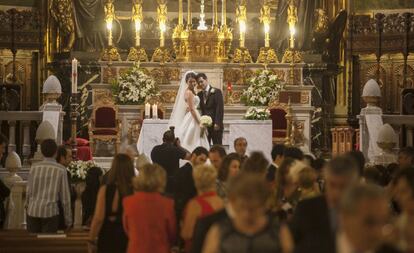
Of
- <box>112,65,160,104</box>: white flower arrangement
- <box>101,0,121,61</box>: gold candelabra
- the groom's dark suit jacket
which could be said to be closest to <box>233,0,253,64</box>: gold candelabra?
<box>112,65,160,104</box>: white flower arrangement

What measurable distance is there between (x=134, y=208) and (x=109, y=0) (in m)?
20.8

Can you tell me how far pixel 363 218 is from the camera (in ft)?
19.4

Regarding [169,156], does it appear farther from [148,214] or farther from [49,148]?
[148,214]

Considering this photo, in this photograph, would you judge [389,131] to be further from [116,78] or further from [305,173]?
[305,173]

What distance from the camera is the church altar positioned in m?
24.6

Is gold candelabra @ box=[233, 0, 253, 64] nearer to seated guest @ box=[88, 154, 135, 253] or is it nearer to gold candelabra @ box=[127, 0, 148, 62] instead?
gold candelabra @ box=[127, 0, 148, 62]

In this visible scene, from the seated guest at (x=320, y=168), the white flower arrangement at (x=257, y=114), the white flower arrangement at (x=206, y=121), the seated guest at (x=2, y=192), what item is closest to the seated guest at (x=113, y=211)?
the seated guest at (x=320, y=168)

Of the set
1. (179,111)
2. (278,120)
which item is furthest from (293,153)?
(278,120)

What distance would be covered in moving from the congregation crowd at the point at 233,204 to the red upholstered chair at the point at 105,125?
10460 millimetres

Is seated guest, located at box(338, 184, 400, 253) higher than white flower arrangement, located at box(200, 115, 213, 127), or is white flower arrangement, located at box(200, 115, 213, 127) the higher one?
white flower arrangement, located at box(200, 115, 213, 127)

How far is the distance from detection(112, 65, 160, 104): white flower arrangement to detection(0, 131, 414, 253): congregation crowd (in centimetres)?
1136

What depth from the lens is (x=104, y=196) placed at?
10.8 meters

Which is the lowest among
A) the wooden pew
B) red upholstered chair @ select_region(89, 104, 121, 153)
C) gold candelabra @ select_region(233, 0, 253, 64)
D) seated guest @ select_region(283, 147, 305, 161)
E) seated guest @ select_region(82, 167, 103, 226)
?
the wooden pew

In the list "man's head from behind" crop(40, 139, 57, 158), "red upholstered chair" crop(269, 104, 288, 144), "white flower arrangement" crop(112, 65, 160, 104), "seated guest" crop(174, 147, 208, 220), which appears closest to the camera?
"seated guest" crop(174, 147, 208, 220)
